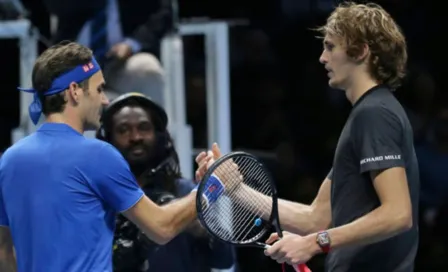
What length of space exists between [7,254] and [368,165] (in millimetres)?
1125

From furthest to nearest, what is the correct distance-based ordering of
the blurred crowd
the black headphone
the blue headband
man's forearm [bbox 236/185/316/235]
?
the blurred crowd < the black headphone < man's forearm [bbox 236/185/316/235] < the blue headband

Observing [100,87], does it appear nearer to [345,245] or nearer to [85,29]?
[345,245]

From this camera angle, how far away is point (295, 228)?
3.95 m

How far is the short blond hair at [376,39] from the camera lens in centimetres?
357

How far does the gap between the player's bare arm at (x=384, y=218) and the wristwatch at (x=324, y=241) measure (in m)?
0.01

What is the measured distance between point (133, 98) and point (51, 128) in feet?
Result: 3.65

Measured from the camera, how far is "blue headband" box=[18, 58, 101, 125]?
3.55m

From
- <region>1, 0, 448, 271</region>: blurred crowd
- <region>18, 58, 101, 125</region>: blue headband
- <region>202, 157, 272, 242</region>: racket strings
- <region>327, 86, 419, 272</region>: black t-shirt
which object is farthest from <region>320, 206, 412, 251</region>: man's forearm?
<region>1, 0, 448, 271</region>: blurred crowd

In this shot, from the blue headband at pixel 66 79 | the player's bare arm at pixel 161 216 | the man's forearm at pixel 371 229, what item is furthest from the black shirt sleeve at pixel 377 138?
the blue headband at pixel 66 79

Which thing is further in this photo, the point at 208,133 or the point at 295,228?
the point at 208,133

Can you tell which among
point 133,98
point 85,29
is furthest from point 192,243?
point 85,29

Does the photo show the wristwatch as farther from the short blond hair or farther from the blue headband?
the blue headband

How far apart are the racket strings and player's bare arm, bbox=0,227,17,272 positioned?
60 cm

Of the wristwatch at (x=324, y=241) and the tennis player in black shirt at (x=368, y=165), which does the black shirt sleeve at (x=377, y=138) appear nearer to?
the tennis player in black shirt at (x=368, y=165)
